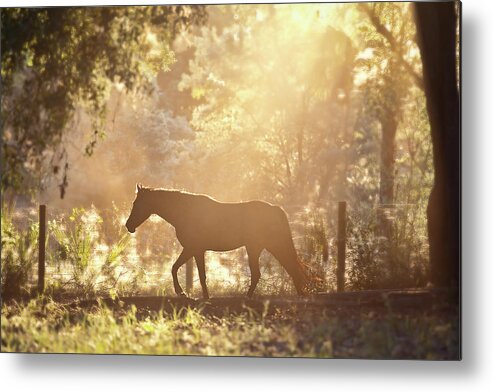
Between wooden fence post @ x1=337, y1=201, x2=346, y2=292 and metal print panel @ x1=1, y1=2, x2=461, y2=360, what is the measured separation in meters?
0.01

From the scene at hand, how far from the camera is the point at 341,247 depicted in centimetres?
646

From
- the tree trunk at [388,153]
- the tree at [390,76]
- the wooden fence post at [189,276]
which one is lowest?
the wooden fence post at [189,276]

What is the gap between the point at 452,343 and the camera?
618 cm

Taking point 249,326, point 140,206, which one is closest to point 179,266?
point 140,206

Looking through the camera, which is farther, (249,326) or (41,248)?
(41,248)

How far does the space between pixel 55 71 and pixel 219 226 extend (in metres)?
1.84

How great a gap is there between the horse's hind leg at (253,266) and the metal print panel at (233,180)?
0.06ft

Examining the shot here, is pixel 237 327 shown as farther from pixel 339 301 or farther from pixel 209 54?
pixel 209 54

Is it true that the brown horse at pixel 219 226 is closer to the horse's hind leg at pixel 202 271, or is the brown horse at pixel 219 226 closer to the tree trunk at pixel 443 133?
the horse's hind leg at pixel 202 271

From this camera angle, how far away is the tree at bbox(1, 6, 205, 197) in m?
6.61

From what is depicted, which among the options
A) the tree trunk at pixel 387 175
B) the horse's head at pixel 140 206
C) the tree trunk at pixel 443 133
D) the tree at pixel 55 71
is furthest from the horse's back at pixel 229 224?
the tree trunk at pixel 443 133

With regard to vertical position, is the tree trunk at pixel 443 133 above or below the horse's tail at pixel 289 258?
above

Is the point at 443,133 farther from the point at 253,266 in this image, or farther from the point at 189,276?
the point at 189,276

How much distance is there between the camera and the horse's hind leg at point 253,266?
6.55 metres
